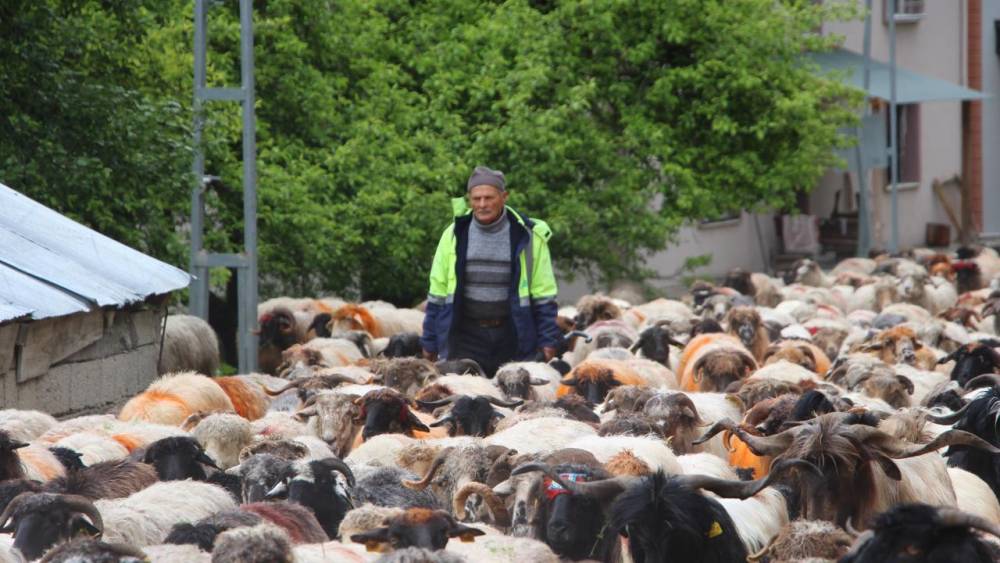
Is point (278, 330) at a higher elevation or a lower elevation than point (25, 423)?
higher

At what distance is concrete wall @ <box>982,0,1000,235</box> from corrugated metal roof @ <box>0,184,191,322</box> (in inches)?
1344

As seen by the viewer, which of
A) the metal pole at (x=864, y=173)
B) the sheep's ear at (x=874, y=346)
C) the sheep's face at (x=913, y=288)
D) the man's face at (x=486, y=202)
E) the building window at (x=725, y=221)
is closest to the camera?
the man's face at (x=486, y=202)

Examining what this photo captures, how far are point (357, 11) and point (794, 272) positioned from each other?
323 inches

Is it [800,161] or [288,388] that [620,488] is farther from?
[800,161]

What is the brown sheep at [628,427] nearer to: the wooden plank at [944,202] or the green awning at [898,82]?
the green awning at [898,82]

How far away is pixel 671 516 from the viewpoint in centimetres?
649

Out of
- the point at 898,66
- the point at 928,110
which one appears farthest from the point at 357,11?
the point at 928,110

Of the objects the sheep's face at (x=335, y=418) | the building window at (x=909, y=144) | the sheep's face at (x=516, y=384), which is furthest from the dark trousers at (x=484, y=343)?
the building window at (x=909, y=144)

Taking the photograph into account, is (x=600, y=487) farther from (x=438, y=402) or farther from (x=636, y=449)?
(x=438, y=402)

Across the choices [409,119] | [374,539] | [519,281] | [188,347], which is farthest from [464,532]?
[409,119]

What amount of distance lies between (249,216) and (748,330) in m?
4.77

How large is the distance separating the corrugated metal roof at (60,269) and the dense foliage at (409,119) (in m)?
1.44

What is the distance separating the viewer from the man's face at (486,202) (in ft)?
36.4

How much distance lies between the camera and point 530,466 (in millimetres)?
7133
